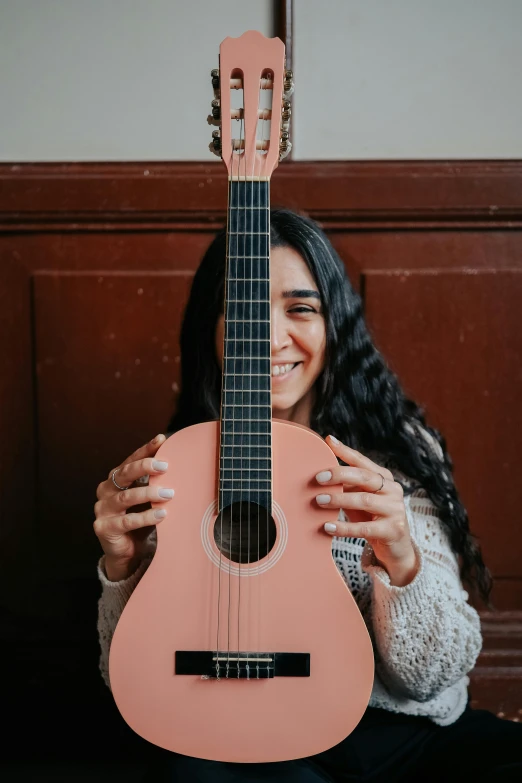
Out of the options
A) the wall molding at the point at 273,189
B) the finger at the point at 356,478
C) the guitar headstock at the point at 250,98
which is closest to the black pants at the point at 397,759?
the finger at the point at 356,478

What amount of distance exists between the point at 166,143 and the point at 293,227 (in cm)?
57

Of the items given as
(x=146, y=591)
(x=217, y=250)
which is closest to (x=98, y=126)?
(x=217, y=250)

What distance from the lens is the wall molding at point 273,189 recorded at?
1.46 metres

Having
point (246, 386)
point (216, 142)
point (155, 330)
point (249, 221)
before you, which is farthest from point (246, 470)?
point (155, 330)

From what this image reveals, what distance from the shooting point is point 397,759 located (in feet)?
3.01

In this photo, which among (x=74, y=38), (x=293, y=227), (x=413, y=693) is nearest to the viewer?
(x=413, y=693)

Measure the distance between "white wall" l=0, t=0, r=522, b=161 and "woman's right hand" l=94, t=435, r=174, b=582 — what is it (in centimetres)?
86

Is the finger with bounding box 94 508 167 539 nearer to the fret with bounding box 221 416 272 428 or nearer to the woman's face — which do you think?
the fret with bounding box 221 416 272 428

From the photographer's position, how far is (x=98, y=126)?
1.46 metres

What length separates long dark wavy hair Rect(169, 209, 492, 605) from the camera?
1056 mm

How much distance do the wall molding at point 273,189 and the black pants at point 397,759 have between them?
100 centimetres

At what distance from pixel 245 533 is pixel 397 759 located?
1.27 ft

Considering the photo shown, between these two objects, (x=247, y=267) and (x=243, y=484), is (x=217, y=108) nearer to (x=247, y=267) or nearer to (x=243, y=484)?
(x=247, y=267)

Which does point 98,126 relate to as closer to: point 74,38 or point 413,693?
point 74,38
